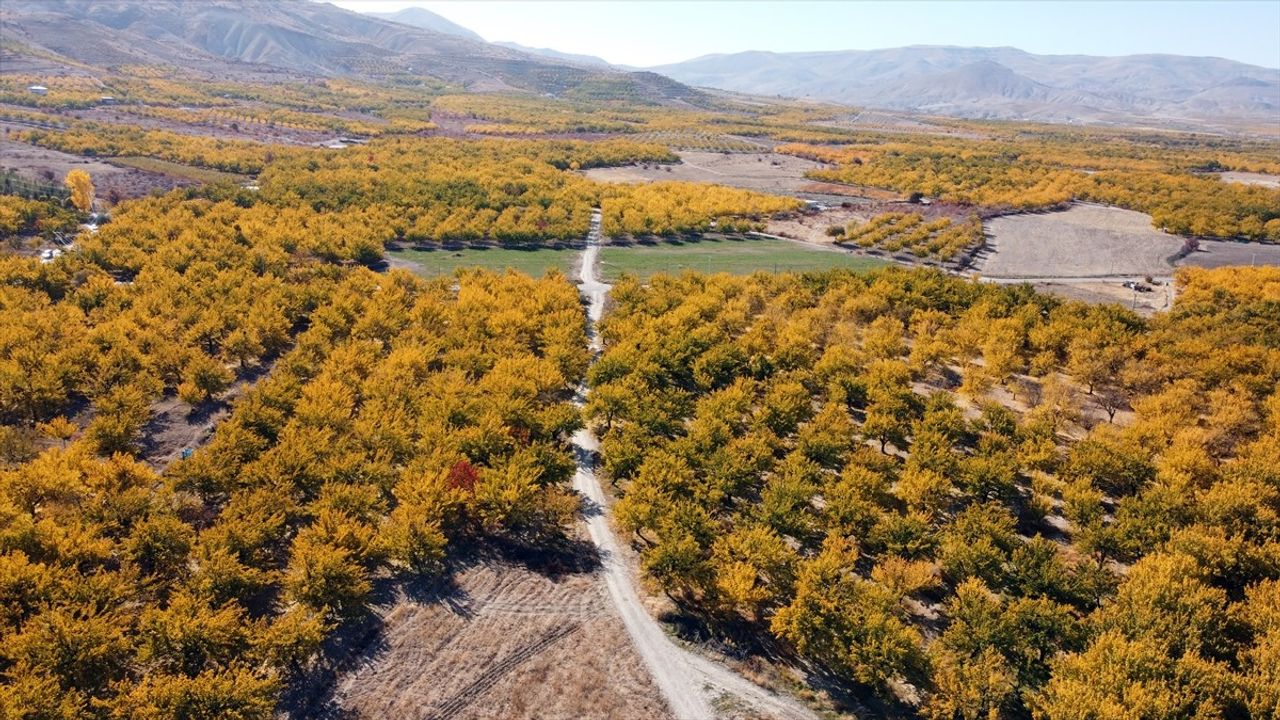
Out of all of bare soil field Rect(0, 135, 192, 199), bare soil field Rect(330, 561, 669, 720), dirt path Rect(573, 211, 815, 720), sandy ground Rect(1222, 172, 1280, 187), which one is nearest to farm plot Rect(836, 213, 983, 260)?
dirt path Rect(573, 211, 815, 720)

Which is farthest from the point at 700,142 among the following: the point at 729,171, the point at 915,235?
the point at 915,235

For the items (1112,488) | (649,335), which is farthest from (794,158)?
(1112,488)

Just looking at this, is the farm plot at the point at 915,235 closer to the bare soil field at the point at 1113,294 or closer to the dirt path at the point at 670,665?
the bare soil field at the point at 1113,294

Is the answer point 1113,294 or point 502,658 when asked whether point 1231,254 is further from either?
point 502,658

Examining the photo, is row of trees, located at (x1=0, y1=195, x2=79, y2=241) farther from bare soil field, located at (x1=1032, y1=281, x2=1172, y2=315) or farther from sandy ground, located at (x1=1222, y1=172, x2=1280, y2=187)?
sandy ground, located at (x1=1222, y1=172, x2=1280, y2=187)

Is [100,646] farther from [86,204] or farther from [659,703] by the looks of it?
[86,204]
